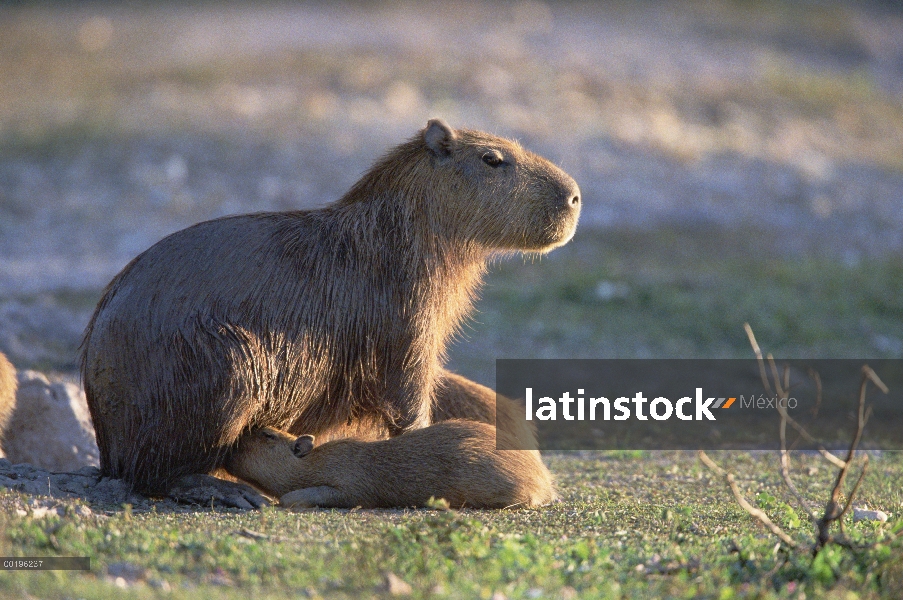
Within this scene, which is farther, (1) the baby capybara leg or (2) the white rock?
(2) the white rock

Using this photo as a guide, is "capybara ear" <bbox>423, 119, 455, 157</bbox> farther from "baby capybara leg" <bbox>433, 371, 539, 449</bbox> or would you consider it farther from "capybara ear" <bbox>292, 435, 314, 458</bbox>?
"capybara ear" <bbox>292, 435, 314, 458</bbox>

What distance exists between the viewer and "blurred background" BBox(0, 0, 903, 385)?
34.8 ft

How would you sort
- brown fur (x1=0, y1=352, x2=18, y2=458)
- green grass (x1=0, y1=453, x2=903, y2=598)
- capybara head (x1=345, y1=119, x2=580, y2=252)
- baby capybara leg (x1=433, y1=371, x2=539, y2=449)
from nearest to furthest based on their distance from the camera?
green grass (x1=0, y1=453, x2=903, y2=598) < brown fur (x1=0, y1=352, x2=18, y2=458) < capybara head (x1=345, y1=119, x2=580, y2=252) < baby capybara leg (x1=433, y1=371, x2=539, y2=449)

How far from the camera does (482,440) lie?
513cm

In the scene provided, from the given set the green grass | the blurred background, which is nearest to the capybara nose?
the green grass

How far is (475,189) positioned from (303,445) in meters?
1.63

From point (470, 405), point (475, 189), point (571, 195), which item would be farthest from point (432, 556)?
point (571, 195)

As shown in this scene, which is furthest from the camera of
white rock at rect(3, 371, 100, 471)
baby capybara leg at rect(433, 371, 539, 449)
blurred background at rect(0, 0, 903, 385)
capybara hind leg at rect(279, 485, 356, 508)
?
blurred background at rect(0, 0, 903, 385)

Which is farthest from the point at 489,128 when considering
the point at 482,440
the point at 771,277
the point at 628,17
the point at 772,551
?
the point at 772,551

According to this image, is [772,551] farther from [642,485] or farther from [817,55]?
[817,55]

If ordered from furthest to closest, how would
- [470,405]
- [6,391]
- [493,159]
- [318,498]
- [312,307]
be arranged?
[470,405], [493,159], [6,391], [312,307], [318,498]

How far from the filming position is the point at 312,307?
5.31 metres

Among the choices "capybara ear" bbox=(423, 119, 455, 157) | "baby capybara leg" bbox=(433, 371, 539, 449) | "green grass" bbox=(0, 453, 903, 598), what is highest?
"capybara ear" bbox=(423, 119, 455, 157)

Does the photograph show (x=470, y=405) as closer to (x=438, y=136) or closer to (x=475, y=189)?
(x=475, y=189)
